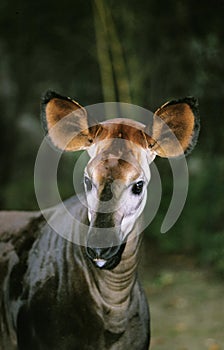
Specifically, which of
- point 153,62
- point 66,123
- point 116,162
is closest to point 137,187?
point 116,162

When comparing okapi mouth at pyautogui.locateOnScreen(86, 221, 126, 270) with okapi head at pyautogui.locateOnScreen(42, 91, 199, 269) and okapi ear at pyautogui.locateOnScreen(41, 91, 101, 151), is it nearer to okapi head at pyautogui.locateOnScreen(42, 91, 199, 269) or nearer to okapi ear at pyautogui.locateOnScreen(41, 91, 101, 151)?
okapi head at pyautogui.locateOnScreen(42, 91, 199, 269)

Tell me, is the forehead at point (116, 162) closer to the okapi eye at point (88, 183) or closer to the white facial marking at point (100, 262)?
the okapi eye at point (88, 183)

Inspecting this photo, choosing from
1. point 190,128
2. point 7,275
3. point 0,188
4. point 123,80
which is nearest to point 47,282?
point 7,275

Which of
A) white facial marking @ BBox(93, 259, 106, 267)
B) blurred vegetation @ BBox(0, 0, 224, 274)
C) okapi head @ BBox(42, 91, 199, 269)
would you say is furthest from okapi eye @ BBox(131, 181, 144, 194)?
blurred vegetation @ BBox(0, 0, 224, 274)

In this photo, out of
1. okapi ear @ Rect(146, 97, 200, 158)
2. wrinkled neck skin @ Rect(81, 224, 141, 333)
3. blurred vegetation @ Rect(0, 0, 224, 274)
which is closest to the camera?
okapi ear @ Rect(146, 97, 200, 158)

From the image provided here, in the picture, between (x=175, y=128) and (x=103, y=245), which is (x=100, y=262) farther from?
(x=175, y=128)

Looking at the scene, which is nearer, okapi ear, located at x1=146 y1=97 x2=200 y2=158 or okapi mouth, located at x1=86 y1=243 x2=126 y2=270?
okapi mouth, located at x1=86 y1=243 x2=126 y2=270

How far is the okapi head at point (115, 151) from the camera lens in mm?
2176

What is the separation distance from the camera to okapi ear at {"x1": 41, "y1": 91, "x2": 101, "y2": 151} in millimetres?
2445

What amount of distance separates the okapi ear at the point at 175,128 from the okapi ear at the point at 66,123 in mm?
216

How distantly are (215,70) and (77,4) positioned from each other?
1.52 meters

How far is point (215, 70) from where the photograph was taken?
21.0ft

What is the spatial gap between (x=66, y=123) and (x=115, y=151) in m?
0.27

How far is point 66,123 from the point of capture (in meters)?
2.47
